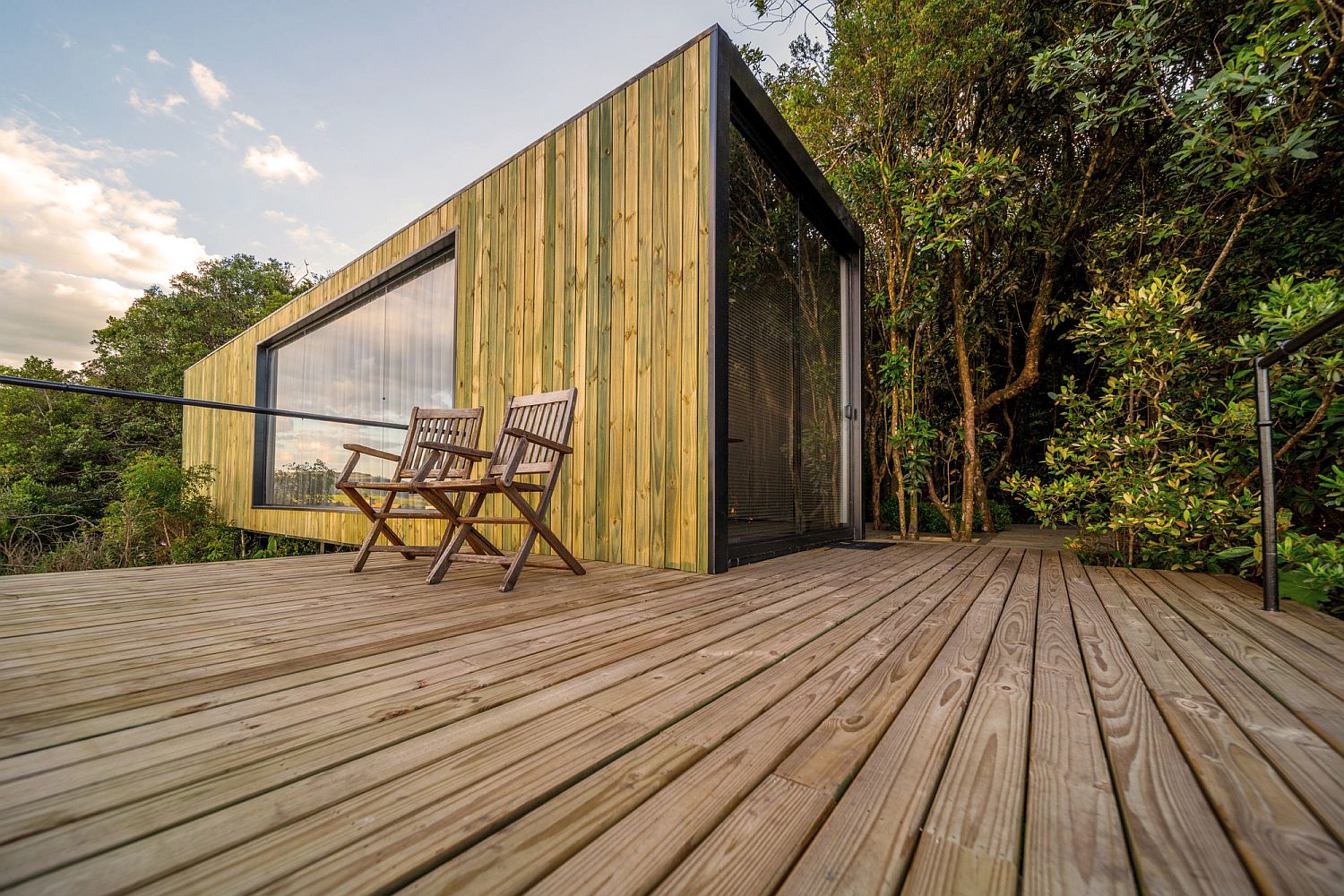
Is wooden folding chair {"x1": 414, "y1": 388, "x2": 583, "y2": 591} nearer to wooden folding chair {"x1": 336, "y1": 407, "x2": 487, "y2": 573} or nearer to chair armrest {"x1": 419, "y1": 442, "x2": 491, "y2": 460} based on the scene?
chair armrest {"x1": 419, "y1": 442, "x2": 491, "y2": 460}

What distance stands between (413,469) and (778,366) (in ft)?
7.45

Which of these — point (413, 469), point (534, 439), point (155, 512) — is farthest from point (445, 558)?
point (155, 512)

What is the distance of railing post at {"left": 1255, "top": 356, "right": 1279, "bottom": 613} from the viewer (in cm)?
182

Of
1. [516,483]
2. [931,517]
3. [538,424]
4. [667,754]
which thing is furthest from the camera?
[931,517]

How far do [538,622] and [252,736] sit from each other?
801mm

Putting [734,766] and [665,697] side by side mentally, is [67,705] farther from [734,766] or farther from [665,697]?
[734,766]

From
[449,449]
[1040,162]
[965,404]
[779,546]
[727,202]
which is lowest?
[779,546]

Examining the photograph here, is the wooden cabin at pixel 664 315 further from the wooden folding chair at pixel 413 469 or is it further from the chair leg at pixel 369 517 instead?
the chair leg at pixel 369 517

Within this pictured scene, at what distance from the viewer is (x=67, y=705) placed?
3.13 feet

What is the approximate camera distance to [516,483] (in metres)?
2.23

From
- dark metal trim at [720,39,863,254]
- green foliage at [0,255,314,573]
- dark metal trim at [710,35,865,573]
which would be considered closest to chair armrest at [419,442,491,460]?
dark metal trim at [710,35,865,573]

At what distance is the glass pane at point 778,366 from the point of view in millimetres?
2955

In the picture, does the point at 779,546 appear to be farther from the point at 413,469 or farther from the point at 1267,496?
the point at 413,469

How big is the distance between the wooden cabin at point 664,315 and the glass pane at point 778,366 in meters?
0.02
